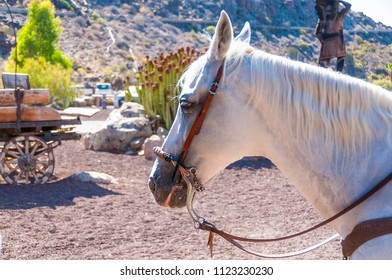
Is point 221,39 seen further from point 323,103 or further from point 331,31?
point 331,31

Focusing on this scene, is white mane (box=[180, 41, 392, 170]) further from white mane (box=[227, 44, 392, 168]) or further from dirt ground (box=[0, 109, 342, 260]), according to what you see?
dirt ground (box=[0, 109, 342, 260])

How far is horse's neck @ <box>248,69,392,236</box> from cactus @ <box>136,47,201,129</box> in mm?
10289

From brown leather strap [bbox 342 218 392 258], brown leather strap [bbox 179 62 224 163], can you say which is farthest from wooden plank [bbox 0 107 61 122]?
brown leather strap [bbox 342 218 392 258]

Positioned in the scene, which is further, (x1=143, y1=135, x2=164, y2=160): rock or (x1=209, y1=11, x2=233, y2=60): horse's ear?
(x1=143, y1=135, x2=164, y2=160): rock

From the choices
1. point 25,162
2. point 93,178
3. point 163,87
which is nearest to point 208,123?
point 25,162

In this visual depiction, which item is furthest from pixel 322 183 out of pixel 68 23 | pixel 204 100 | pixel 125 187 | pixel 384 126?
pixel 68 23

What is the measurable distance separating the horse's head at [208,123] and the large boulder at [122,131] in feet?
32.7

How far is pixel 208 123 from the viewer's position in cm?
270

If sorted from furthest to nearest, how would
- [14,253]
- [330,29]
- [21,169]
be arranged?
[330,29]
[21,169]
[14,253]

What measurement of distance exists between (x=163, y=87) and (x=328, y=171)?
10906 millimetres

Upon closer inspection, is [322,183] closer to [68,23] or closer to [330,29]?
[330,29]

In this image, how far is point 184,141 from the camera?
2730 millimetres

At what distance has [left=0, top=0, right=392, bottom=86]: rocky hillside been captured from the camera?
96.5 ft
